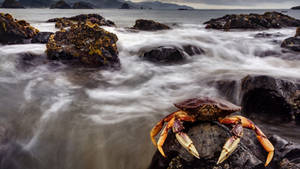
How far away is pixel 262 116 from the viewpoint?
15.5 ft

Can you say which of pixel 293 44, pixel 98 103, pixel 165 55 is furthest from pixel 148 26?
pixel 98 103

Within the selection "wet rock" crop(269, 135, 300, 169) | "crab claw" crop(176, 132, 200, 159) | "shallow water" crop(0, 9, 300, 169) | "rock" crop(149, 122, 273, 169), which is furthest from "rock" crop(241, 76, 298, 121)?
"crab claw" crop(176, 132, 200, 159)

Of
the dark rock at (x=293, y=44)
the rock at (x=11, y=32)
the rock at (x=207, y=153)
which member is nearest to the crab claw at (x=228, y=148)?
the rock at (x=207, y=153)

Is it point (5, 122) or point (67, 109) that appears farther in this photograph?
point (67, 109)

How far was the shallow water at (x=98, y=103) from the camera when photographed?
4066 millimetres

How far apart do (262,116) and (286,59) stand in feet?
25.7

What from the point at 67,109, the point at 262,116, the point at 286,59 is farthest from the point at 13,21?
the point at 286,59

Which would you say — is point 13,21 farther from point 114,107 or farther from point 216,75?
point 216,75

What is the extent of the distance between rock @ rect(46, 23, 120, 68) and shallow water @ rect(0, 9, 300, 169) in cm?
65

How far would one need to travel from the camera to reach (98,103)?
605cm

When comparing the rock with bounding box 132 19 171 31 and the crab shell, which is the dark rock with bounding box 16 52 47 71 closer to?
the crab shell

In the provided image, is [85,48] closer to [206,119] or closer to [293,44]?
[206,119]

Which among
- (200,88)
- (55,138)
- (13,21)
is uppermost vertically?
(13,21)

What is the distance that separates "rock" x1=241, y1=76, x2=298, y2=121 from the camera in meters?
4.55
